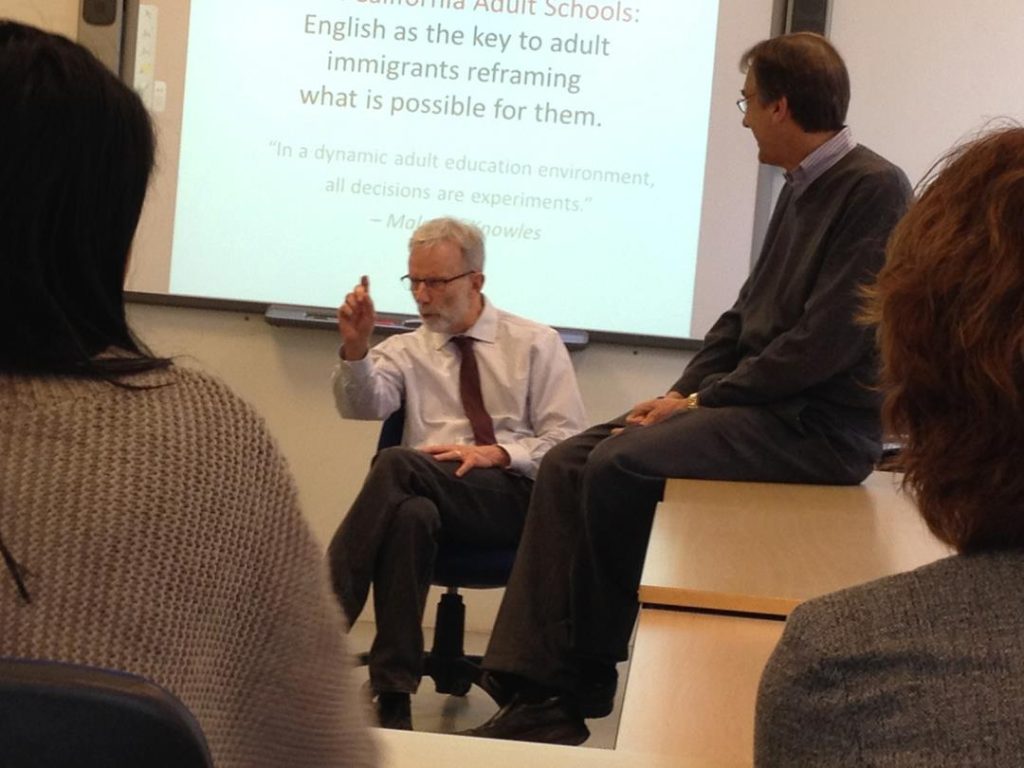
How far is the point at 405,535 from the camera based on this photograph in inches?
136

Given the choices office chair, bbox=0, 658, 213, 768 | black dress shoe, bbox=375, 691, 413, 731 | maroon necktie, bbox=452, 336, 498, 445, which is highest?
office chair, bbox=0, 658, 213, 768

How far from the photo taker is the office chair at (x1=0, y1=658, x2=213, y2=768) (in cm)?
74

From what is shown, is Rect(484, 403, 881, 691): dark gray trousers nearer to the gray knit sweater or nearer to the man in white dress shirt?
the man in white dress shirt

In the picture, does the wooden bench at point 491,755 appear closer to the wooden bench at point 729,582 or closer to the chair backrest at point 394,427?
the wooden bench at point 729,582

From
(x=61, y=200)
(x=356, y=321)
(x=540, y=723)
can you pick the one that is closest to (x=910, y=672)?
(x=61, y=200)

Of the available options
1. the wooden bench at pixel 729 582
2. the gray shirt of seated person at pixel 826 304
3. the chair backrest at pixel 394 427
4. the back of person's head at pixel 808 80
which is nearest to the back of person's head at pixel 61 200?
the wooden bench at pixel 729 582

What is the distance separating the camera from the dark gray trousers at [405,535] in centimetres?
344

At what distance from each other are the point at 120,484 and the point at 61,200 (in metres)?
0.20

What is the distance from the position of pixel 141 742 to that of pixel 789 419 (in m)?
2.50

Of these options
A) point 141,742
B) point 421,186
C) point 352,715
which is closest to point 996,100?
point 421,186

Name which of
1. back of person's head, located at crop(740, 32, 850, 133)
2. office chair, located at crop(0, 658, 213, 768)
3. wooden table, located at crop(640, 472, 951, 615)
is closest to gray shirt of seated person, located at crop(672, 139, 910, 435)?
back of person's head, located at crop(740, 32, 850, 133)

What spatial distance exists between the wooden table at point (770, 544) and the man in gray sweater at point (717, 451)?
0.10 metres

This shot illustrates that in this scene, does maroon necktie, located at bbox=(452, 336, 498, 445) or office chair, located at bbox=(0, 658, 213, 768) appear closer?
office chair, located at bbox=(0, 658, 213, 768)

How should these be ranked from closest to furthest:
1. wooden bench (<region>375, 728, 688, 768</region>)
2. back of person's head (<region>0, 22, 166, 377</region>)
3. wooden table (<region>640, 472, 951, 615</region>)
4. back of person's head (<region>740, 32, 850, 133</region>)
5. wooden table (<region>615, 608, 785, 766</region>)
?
back of person's head (<region>0, 22, 166, 377</region>) → wooden bench (<region>375, 728, 688, 768</region>) → wooden table (<region>615, 608, 785, 766</region>) → wooden table (<region>640, 472, 951, 615</region>) → back of person's head (<region>740, 32, 850, 133</region>)
